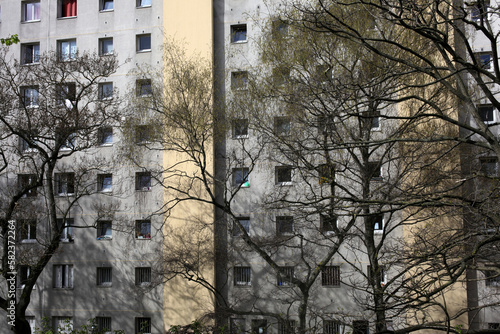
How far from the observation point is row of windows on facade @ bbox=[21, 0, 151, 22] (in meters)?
27.3

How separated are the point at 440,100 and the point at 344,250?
29.5 ft

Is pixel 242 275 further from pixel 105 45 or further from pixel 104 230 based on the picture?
pixel 105 45

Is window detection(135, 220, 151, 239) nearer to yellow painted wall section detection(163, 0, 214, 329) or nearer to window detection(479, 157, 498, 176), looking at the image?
yellow painted wall section detection(163, 0, 214, 329)

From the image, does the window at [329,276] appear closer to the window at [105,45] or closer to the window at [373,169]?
the window at [373,169]

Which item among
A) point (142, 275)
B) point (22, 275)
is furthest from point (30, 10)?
point (142, 275)

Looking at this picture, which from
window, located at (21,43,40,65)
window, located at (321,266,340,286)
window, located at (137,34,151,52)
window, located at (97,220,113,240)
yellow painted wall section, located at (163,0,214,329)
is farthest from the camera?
window, located at (21,43,40,65)

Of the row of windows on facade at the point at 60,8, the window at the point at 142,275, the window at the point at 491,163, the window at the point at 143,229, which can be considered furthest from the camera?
the row of windows on facade at the point at 60,8

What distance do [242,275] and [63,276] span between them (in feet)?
30.7

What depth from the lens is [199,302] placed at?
77.3 feet

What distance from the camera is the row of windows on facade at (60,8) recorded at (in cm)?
2730

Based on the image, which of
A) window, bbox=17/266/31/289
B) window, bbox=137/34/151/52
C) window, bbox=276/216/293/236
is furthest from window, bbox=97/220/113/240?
window, bbox=137/34/151/52

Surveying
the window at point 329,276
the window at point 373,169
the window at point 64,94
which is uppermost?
the window at point 64,94

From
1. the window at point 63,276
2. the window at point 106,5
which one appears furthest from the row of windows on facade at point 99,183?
the window at point 106,5

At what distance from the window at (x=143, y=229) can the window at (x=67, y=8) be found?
1194cm
